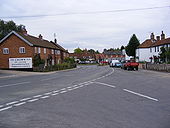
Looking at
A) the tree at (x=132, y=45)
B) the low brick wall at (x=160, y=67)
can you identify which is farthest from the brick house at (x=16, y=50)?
the tree at (x=132, y=45)

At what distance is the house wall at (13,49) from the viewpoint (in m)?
45.6

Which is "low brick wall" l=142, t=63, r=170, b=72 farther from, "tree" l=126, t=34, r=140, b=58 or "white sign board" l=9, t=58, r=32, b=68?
"tree" l=126, t=34, r=140, b=58

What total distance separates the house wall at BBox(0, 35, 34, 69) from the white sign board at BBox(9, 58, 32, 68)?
111 cm

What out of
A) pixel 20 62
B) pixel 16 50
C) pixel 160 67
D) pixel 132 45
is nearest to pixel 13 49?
pixel 16 50

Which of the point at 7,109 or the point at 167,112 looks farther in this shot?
the point at 7,109

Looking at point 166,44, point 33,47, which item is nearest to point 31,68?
point 33,47

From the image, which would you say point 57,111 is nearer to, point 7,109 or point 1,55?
point 7,109

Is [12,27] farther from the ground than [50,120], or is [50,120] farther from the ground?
[12,27]

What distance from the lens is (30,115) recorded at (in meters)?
7.10

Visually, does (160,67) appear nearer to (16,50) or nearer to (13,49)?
(16,50)

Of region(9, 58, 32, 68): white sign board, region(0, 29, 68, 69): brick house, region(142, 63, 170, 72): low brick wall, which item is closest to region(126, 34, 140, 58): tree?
region(142, 63, 170, 72): low brick wall

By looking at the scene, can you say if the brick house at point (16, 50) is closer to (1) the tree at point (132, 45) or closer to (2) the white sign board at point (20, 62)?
(2) the white sign board at point (20, 62)

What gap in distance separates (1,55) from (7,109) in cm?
4197

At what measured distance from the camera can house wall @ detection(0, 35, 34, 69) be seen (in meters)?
45.6
